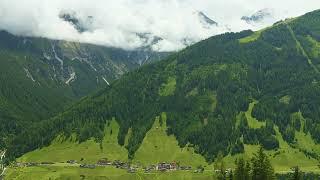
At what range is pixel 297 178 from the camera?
611 feet
